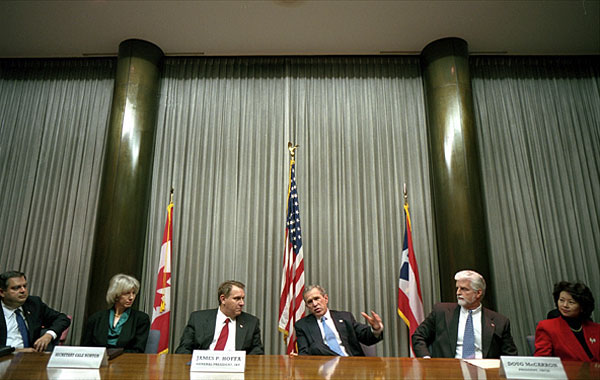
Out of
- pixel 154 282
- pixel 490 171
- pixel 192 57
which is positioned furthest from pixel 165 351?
pixel 490 171

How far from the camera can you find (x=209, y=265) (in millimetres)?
5598

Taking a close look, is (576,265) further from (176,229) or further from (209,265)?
(176,229)

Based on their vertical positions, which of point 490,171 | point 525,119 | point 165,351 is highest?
point 525,119

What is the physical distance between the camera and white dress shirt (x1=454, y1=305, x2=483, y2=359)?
355 centimetres

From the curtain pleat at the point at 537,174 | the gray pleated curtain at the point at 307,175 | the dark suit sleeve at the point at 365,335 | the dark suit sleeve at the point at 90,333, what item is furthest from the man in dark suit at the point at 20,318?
the curtain pleat at the point at 537,174

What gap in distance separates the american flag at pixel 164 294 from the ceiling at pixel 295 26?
2381mm

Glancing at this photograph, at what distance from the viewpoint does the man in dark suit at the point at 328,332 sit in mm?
3758

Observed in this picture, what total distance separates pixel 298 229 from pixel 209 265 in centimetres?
131

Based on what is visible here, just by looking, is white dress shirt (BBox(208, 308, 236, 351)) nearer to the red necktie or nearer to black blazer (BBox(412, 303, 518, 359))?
the red necktie

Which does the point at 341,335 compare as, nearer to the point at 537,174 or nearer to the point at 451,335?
the point at 451,335

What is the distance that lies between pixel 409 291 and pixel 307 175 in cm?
195

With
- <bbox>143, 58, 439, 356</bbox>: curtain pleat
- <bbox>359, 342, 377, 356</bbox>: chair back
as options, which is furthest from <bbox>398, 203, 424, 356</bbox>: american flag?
<bbox>359, 342, 377, 356</bbox>: chair back

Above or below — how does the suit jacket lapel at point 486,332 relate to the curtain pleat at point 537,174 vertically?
below

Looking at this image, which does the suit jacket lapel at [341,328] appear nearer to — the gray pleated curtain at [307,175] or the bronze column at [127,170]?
the gray pleated curtain at [307,175]
